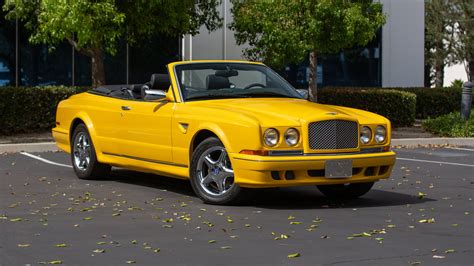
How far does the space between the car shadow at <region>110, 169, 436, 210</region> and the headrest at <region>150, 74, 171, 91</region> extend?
1174mm

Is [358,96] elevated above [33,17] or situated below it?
below

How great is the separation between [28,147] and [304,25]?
23.5 feet

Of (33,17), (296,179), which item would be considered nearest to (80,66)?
(33,17)

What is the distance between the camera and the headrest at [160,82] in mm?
11715

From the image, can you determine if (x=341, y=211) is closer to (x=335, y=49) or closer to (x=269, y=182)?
(x=269, y=182)

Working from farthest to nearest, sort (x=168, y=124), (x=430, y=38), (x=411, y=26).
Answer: (x=430, y=38)
(x=411, y=26)
(x=168, y=124)

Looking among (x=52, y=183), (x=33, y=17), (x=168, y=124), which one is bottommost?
(x=52, y=183)

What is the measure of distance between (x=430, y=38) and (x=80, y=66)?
2461cm

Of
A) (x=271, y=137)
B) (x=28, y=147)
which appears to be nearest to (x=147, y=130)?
(x=271, y=137)

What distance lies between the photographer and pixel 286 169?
965 centimetres

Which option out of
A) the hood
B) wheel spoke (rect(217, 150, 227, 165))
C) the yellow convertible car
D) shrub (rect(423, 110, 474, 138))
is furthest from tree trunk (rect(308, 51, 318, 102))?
wheel spoke (rect(217, 150, 227, 165))

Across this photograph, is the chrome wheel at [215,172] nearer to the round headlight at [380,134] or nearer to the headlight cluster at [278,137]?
the headlight cluster at [278,137]

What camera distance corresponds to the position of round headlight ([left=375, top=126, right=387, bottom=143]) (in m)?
10.3

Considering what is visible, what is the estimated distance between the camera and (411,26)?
98.5 feet
